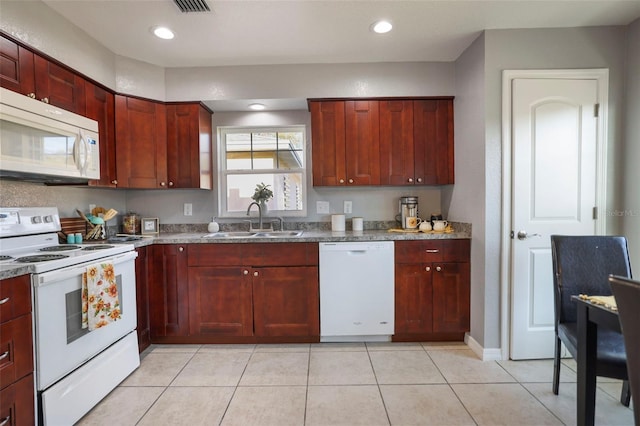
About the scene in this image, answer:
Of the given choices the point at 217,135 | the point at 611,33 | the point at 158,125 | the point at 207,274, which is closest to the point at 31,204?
the point at 158,125

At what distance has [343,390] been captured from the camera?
77.5 inches

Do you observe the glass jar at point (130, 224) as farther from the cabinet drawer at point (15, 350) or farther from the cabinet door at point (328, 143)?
the cabinet door at point (328, 143)

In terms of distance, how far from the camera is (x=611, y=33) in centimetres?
226

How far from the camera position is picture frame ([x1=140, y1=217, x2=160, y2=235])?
117 inches

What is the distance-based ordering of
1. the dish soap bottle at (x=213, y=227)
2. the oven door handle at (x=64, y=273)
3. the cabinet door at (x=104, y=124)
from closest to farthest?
1. the oven door handle at (x=64, y=273)
2. the cabinet door at (x=104, y=124)
3. the dish soap bottle at (x=213, y=227)

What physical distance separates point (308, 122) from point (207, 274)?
176 centimetres

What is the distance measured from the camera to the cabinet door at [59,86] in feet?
6.34

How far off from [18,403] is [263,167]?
2400mm

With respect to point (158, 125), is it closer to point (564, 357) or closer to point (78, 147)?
point (78, 147)

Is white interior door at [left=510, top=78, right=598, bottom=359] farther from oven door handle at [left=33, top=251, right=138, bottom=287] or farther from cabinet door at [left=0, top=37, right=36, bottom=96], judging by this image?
cabinet door at [left=0, top=37, right=36, bottom=96]

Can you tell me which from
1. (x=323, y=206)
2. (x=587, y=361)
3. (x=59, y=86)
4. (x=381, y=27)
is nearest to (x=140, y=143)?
(x=59, y=86)

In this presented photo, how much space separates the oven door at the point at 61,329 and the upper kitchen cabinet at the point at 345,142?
181 centimetres

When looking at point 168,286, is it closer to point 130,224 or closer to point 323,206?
point 130,224

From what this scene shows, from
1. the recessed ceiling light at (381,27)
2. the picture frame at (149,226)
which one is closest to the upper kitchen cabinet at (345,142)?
the recessed ceiling light at (381,27)
